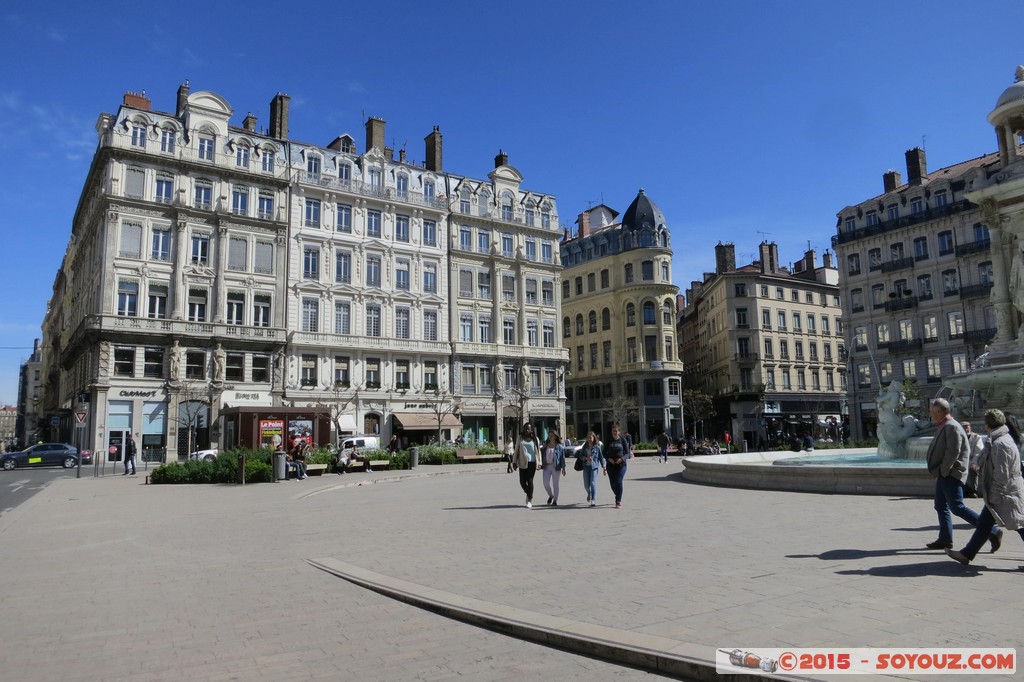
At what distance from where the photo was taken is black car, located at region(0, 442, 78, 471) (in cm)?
3572

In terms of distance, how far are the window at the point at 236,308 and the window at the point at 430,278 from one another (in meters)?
12.1

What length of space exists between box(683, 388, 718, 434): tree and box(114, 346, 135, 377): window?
42.5 m

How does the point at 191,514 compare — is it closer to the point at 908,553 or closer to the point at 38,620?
the point at 38,620

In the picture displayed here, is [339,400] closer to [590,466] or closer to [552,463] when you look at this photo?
[552,463]

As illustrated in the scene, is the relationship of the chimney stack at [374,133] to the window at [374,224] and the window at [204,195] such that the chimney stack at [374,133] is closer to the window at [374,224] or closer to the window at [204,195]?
the window at [374,224]

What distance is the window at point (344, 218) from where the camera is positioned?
46.6 metres

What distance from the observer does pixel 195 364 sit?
40812 mm

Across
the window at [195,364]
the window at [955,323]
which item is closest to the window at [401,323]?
the window at [195,364]

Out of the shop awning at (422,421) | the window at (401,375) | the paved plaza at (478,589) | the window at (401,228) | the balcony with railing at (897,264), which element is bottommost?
the paved plaza at (478,589)

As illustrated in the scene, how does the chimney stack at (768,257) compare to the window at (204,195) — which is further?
the chimney stack at (768,257)

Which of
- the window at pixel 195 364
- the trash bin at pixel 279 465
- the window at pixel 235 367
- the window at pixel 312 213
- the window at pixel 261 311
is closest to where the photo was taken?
the trash bin at pixel 279 465

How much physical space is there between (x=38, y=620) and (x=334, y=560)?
119 inches

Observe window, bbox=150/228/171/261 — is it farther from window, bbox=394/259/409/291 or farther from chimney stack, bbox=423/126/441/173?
chimney stack, bbox=423/126/441/173

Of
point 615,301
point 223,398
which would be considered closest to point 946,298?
point 615,301
